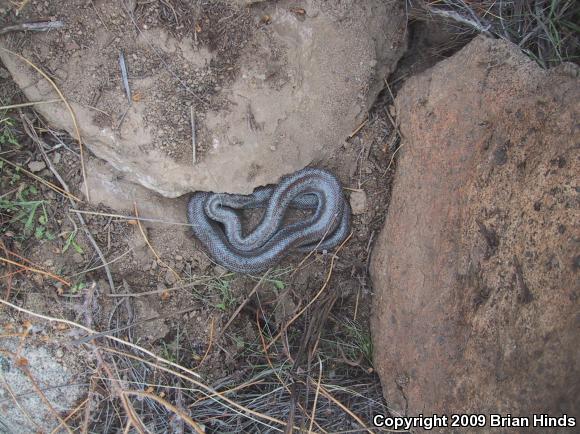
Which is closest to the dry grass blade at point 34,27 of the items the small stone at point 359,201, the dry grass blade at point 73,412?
the small stone at point 359,201

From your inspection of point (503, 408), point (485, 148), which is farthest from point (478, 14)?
point (503, 408)

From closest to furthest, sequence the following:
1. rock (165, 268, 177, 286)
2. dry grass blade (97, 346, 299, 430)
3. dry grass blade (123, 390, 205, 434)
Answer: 1. dry grass blade (123, 390, 205, 434)
2. dry grass blade (97, 346, 299, 430)
3. rock (165, 268, 177, 286)

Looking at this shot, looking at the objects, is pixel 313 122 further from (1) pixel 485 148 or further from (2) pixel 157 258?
(2) pixel 157 258

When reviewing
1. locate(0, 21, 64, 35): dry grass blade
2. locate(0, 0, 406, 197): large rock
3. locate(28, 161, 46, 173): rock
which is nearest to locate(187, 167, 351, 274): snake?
locate(0, 0, 406, 197): large rock

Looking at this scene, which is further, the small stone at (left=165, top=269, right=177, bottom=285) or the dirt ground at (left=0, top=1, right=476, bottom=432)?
the small stone at (left=165, top=269, right=177, bottom=285)

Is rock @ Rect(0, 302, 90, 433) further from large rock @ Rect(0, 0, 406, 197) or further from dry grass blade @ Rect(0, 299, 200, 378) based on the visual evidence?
large rock @ Rect(0, 0, 406, 197)
